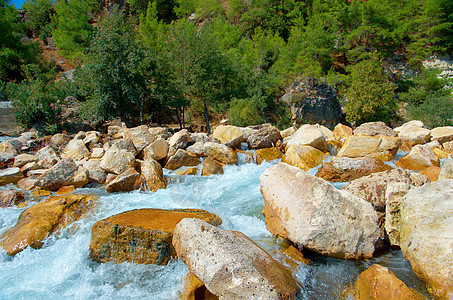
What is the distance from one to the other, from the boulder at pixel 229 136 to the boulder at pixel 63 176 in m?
5.87

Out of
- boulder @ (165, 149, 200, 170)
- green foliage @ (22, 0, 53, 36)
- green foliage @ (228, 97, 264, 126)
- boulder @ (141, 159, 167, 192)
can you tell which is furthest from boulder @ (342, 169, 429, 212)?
green foliage @ (22, 0, 53, 36)

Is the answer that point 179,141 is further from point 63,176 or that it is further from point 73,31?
point 73,31

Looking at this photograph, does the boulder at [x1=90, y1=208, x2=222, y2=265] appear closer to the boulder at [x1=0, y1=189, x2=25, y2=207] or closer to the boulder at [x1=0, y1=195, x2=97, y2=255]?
the boulder at [x1=0, y1=195, x2=97, y2=255]

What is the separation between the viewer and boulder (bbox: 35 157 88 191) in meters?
7.30

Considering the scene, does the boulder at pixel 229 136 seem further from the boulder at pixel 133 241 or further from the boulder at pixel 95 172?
the boulder at pixel 133 241

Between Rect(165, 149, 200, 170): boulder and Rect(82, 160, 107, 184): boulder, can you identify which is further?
Rect(165, 149, 200, 170): boulder

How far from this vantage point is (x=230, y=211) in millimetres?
6160

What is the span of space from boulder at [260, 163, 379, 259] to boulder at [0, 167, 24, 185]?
8.85 m

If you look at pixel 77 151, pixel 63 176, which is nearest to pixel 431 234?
pixel 63 176

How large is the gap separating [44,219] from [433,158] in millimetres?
12031

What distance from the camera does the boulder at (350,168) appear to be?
7.47m

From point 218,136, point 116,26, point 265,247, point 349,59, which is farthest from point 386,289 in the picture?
point 349,59

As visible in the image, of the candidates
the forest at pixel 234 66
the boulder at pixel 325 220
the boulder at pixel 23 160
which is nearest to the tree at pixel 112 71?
the forest at pixel 234 66

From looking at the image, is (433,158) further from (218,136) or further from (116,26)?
(116,26)
